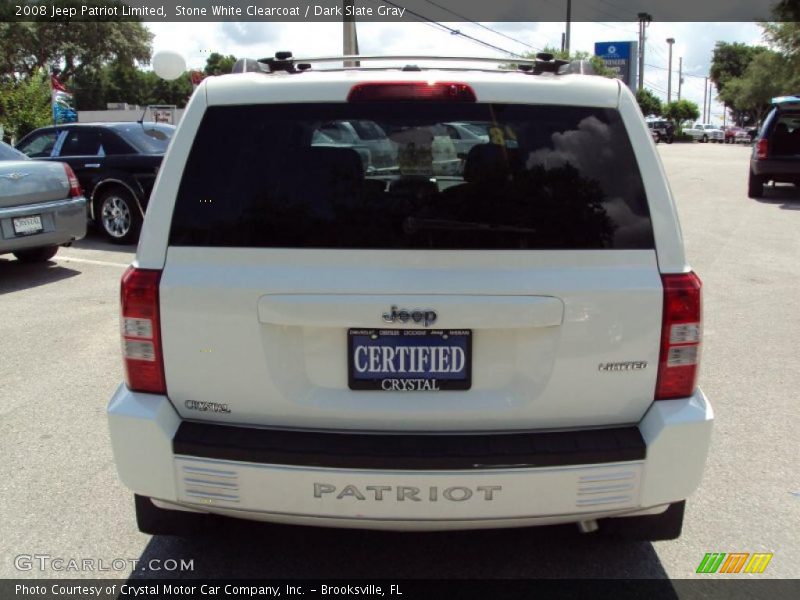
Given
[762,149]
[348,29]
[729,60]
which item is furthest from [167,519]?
[729,60]

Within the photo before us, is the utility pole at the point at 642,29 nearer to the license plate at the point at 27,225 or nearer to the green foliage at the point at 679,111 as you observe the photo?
the green foliage at the point at 679,111

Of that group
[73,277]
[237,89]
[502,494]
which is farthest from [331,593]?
[73,277]

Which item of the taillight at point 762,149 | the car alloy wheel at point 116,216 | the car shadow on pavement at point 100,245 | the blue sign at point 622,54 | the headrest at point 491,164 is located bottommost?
the car shadow on pavement at point 100,245

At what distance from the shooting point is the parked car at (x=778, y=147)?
613 inches

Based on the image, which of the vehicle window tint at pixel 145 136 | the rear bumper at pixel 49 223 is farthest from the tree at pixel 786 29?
the rear bumper at pixel 49 223

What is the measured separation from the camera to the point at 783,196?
16594 mm

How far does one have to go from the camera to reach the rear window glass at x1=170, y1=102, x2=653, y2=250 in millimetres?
2627

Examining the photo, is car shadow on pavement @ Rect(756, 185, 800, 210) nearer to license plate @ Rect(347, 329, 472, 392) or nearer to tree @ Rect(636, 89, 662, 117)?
license plate @ Rect(347, 329, 472, 392)

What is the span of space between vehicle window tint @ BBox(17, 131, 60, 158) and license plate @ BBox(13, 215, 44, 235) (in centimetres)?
355

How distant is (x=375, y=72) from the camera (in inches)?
114

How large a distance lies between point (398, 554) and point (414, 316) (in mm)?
1224

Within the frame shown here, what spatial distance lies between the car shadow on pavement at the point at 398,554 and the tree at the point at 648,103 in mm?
67912

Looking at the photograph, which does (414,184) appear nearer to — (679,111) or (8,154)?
(8,154)

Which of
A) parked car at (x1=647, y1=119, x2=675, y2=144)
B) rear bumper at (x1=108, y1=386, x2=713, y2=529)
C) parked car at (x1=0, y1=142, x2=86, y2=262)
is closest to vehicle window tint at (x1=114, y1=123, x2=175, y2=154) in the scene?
parked car at (x1=0, y1=142, x2=86, y2=262)
